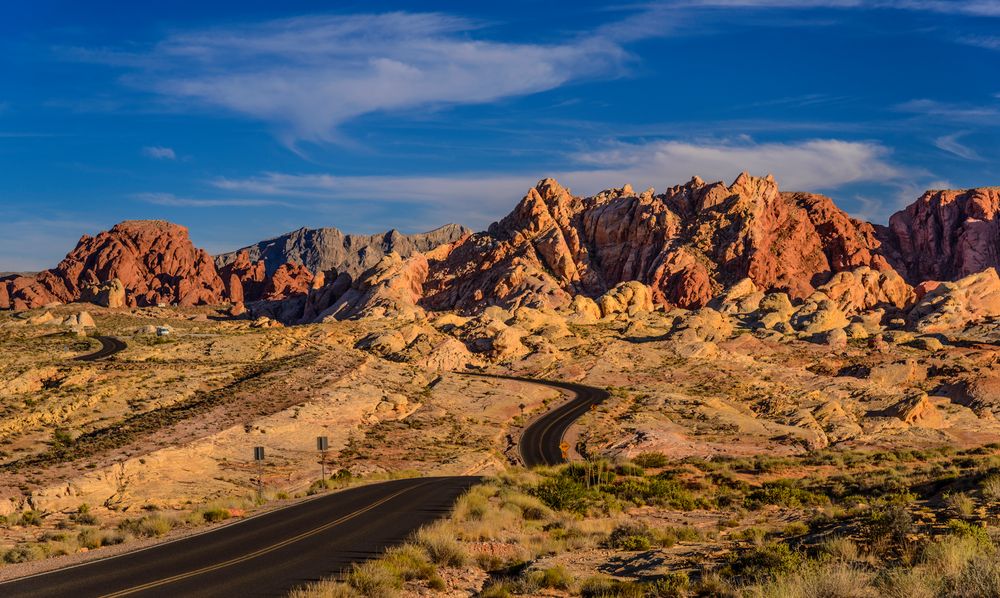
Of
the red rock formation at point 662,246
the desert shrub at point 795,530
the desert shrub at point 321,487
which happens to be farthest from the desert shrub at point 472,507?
the red rock formation at point 662,246

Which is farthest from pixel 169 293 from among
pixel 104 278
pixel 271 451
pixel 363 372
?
pixel 271 451

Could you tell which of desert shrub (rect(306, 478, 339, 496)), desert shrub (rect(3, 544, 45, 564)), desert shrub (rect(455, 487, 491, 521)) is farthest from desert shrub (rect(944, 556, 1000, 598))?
desert shrub (rect(306, 478, 339, 496))

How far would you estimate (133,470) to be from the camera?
39531 millimetres

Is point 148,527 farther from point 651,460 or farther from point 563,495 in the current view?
point 651,460

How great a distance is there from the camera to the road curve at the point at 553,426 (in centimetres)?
5358

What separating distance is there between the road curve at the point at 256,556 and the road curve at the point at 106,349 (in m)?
62.9

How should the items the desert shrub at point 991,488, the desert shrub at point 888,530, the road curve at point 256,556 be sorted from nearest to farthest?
1. the road curve at point 256,556
2. the desert shrub at point 888,530
3. the desert shrub at point 991,488

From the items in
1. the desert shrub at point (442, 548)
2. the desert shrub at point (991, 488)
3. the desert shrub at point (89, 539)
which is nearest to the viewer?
the desert shrub at point (442, 548)

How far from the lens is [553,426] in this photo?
211ft

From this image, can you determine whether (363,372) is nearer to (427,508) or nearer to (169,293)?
(427,508)

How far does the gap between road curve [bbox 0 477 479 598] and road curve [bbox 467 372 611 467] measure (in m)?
24.4

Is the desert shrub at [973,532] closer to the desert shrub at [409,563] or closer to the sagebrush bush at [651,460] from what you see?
the desert shrub at [409,563]

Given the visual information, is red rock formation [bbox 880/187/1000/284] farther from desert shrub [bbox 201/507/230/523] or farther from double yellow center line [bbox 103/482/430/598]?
desert shrub [bbox 201/507/230/523]

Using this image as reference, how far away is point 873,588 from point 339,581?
10.5 metres
